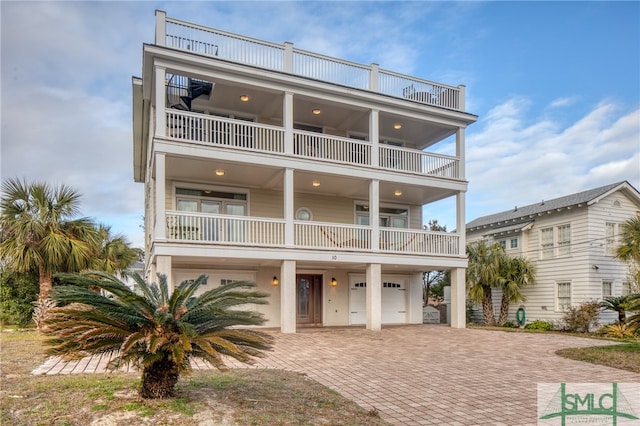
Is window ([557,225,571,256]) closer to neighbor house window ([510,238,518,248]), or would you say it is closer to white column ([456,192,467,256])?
neighbor house window ([510,238,518,248])

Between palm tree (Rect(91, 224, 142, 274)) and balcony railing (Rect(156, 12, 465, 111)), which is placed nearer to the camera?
balcony railing (Rect(156, 12, 465, 111))

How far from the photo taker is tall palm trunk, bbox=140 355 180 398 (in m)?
5.00

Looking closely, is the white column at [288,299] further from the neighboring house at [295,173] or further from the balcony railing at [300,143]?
the balcony railing at [300,143]

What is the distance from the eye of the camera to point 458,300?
17.6 metres

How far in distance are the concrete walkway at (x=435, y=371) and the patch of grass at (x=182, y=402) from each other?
0.58m

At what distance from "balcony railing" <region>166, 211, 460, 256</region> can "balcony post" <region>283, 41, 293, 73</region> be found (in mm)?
Answer: 5065

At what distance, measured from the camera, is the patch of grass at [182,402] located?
4578 millimetres

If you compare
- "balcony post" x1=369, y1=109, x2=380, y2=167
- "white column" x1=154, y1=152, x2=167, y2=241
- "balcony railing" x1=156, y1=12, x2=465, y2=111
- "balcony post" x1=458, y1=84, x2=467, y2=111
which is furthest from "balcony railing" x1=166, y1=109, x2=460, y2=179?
"balcony post" x1=458, y1=84, x2=467, y2=111

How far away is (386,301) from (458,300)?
3001 mm

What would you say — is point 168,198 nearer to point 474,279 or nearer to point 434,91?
point 434,91

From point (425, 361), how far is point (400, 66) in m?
12.7

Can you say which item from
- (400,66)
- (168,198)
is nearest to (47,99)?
(168,198)

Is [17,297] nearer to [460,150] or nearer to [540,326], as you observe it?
[460,150]

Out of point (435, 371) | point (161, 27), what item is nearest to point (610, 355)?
point (435, 371)
